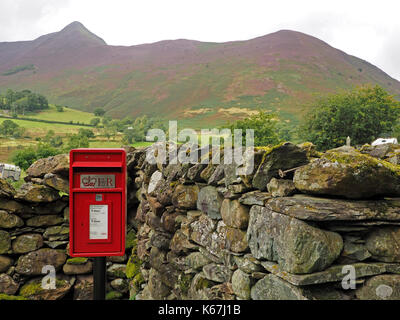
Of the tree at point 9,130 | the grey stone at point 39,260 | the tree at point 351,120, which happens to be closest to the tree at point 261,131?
the tree at point 351,120

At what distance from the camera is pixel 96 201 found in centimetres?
336

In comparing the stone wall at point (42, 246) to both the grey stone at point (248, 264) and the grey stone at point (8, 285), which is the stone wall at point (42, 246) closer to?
the grey stone at point (8, 285)

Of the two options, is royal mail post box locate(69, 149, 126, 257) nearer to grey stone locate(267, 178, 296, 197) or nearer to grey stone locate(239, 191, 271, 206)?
grey stone locate(239, 191, 271, 206)

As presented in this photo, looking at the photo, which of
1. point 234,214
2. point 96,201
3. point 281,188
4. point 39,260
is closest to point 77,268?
point 39,260

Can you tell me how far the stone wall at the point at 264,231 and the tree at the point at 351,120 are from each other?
19.6 metres

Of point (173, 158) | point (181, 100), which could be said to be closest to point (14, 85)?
point (181, 100)

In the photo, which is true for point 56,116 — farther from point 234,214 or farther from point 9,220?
point 234,214

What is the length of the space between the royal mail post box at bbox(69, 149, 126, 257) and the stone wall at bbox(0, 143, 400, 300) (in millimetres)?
1116

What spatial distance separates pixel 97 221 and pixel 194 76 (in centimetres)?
11703

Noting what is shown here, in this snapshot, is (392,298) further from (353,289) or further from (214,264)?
(214,264)

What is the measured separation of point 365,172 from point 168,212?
3153 mm

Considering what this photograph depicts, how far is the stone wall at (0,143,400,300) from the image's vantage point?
2424 mm

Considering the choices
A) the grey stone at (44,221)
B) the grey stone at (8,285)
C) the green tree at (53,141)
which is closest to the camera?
the grey stone at (8,285)

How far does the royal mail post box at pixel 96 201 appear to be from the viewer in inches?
131
